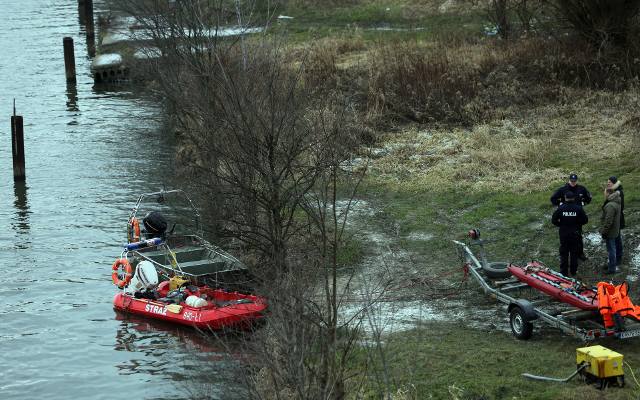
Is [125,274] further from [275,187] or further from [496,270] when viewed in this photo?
[496,270]

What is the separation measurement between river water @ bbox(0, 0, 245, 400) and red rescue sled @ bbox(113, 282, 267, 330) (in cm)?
34

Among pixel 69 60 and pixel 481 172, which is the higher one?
pixel 69 60

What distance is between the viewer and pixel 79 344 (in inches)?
747

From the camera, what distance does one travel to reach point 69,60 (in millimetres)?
45375

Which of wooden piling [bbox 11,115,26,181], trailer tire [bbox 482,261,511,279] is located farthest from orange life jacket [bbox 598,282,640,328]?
wooden piling [bbox 11,115,26,181]

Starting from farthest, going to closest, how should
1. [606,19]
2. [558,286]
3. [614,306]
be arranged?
[606,19]
[558,286]
[614,306]

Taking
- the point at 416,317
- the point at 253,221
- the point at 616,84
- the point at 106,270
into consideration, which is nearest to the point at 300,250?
the point at 253,221

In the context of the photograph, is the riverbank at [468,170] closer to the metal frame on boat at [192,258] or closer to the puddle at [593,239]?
the puddle at [593,239]

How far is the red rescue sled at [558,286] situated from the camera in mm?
14141

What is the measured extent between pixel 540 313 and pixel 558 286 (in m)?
0.75

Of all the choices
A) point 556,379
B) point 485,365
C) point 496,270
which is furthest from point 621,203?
point 556,379

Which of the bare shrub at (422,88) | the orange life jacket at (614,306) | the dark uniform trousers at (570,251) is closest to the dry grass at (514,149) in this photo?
the bare shrub at (422,88)

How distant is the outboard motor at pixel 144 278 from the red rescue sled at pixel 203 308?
188 millimetres

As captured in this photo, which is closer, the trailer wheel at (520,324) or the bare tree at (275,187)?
the bare tree at (275,187)
